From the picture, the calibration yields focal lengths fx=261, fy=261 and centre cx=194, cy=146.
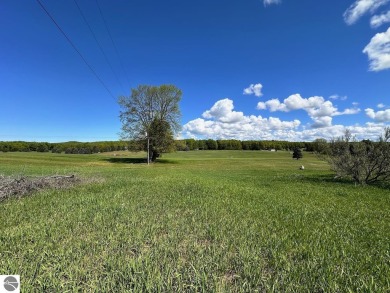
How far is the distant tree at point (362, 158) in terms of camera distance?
1938cm

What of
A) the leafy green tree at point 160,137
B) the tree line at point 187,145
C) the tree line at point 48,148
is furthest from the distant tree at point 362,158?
the tree line at point 48,148

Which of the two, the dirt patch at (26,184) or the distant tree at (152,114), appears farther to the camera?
the distant tree at (152,114)

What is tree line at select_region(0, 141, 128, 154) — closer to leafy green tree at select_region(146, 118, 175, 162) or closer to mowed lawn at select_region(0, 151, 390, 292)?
leafy green tree at select_region(146, 118, 175, 162)

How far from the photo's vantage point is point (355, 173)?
805 inches

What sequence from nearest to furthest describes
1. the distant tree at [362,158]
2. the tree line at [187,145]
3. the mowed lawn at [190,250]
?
the mowed lawn at [190,250] < the distant tree at [362,158] < the tree line at [187,145]

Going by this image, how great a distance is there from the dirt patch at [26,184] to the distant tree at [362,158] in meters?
19.8

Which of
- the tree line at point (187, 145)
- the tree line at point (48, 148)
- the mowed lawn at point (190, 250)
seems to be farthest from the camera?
the tree line at point (187, 145)

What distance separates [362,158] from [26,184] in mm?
22036

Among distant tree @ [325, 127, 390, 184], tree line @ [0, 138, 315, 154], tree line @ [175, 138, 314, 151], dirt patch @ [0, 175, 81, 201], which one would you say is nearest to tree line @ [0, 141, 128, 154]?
tree line @ [0, 138, 315, 154]

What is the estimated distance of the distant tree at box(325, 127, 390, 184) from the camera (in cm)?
1938

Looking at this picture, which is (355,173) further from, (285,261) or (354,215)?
(285,261)

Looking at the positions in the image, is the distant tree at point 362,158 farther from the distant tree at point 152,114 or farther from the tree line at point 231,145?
the tree line at point 231,145

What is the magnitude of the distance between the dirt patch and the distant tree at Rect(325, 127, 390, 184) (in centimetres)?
1978

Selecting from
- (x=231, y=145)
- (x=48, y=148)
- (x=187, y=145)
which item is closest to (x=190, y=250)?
(x=48, y=148)
